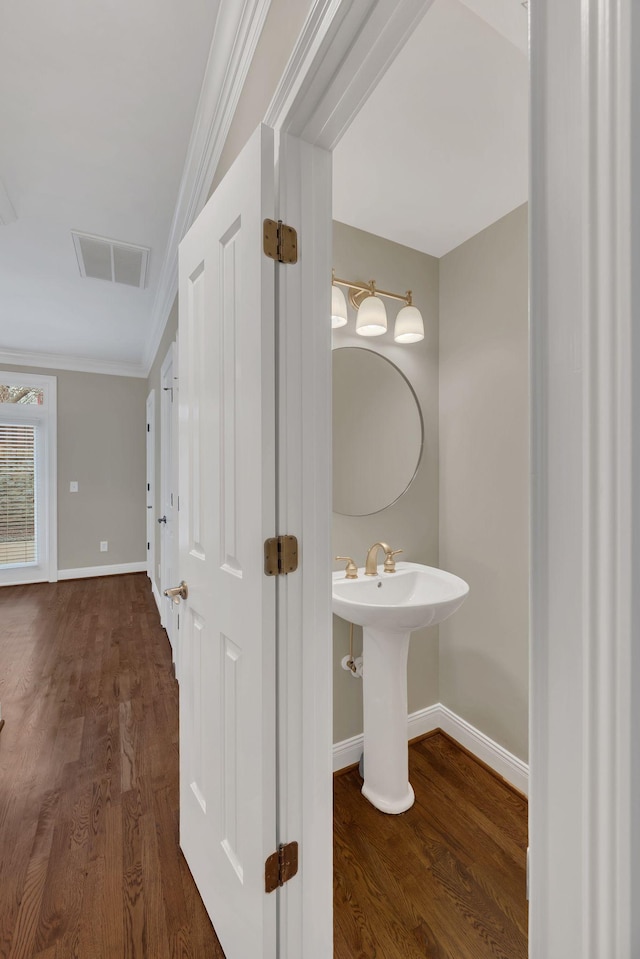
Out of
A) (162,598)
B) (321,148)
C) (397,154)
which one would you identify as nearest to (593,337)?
(321,148)

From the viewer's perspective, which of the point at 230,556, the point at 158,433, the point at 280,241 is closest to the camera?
the point at 280,241

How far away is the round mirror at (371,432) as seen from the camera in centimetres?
191

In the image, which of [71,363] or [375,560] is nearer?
[375,560]

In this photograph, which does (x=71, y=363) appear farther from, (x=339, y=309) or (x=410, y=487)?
(x=410, y=487)

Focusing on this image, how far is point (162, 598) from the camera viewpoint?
376 centimetres

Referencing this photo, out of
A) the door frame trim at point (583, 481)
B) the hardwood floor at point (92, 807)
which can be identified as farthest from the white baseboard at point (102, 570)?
the door frame trim at point (583, 481)

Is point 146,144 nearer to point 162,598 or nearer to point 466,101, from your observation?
point 466,101

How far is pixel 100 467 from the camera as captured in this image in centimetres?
529

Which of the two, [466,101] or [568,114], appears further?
[466,101]

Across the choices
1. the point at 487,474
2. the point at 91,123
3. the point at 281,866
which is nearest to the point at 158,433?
the point at 91,123

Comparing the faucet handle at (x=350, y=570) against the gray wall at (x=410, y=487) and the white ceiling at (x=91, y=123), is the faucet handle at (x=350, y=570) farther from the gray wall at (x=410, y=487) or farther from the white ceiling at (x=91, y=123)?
the white ceiling at (x=91, y=123)

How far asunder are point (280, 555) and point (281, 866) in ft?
2.32

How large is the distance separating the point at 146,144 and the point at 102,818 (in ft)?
8.80

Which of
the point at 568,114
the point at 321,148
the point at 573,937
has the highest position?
the point at 321,148
